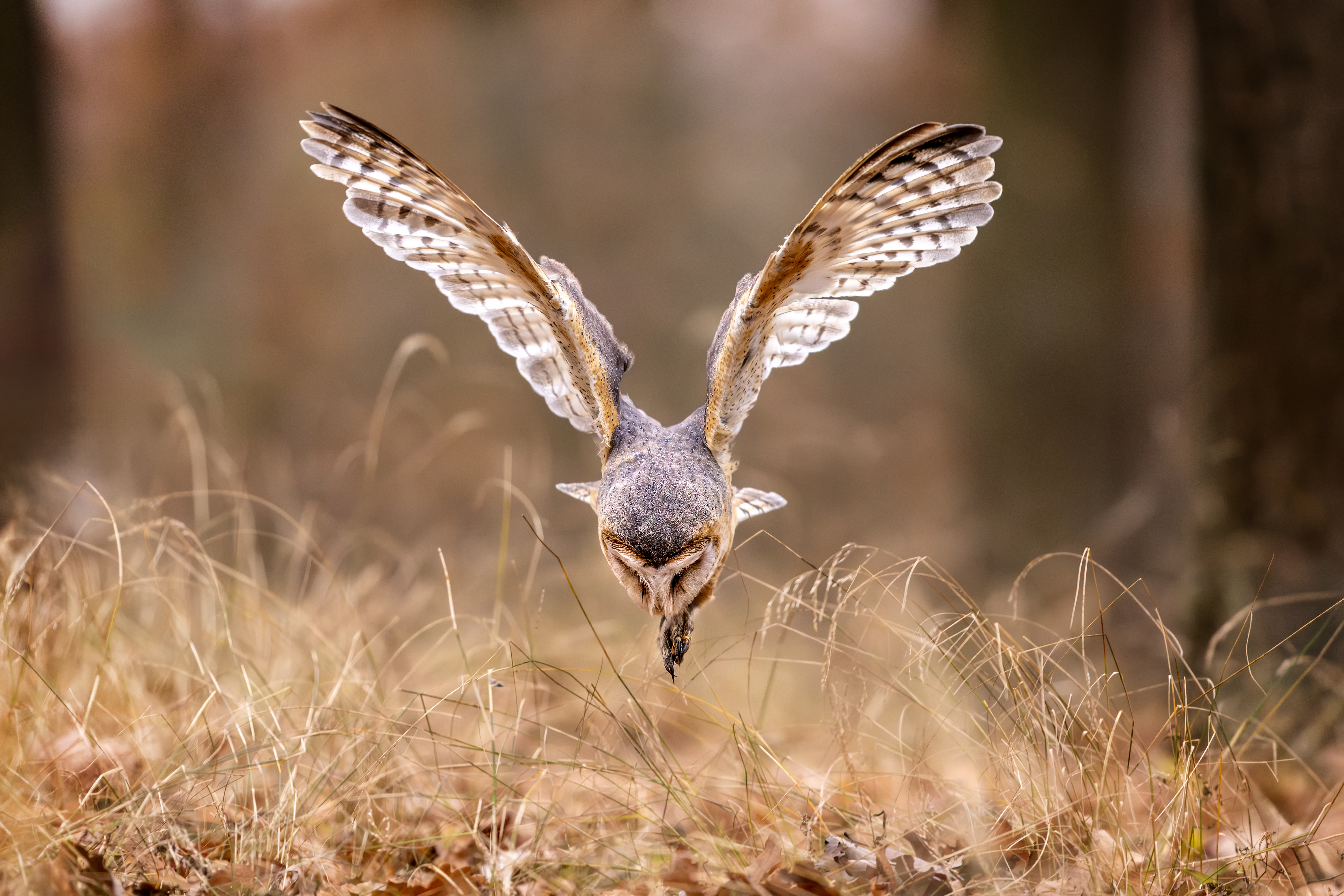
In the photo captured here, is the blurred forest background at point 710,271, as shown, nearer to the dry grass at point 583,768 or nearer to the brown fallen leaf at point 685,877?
the dry grass at point 583,768

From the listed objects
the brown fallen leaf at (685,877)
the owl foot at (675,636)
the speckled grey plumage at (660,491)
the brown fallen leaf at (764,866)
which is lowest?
the brown fallen leaf at (685,877)

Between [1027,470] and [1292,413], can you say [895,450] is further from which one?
[1292,413]

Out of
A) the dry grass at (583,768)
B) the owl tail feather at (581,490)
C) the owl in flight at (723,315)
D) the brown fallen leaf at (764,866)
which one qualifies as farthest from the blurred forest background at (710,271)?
the brown fallen leaf at (764,866)

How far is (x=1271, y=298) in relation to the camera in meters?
2.47

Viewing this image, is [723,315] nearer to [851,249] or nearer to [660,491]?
[851,249]

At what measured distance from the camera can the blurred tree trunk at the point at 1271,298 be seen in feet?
7.55

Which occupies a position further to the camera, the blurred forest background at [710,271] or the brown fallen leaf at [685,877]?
the blurred forest background at [710,271]

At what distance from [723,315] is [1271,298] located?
223 centimetres

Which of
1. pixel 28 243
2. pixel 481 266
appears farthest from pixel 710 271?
pixel 481 266

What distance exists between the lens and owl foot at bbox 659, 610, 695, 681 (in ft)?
3.65

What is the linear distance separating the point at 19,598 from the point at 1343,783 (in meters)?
2.71

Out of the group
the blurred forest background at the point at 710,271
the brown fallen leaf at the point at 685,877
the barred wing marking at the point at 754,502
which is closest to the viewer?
the brown fallen leaf at the point at 685,877

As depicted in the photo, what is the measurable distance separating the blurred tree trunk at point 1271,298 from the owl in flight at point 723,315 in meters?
1.89

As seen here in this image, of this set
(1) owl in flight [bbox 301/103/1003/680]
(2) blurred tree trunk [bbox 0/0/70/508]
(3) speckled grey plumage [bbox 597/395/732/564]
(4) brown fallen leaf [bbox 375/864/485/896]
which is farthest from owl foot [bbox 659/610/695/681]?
(2) blurred tree trunk [bbox 0/0/70/508]
